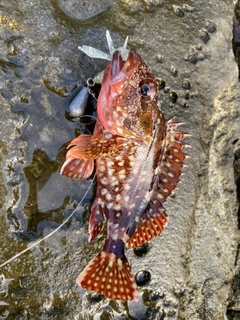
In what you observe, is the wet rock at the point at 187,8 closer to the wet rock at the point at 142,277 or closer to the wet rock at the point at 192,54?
Answer: the wet rock at the point at 192,54

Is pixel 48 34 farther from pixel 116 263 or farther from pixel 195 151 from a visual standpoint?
pixel 116 263

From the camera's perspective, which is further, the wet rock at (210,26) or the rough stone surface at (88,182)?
the wet rock at (210,26)

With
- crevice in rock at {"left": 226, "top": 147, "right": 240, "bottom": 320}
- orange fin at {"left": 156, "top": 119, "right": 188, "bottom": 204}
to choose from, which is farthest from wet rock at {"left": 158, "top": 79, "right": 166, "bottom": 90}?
crevice in rock at {"left": 226, "top": 147, "right": 240, "bottom": 320}

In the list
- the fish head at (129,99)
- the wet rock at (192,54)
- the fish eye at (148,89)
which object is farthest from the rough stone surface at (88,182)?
the fish eye at (148,89)

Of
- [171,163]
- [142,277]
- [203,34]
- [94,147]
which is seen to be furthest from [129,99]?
[142,277]

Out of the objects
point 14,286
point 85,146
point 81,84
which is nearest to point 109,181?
point 85,146

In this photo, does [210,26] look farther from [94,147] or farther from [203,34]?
[94,147]
